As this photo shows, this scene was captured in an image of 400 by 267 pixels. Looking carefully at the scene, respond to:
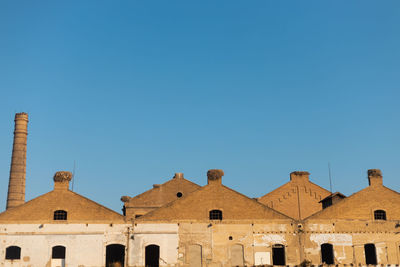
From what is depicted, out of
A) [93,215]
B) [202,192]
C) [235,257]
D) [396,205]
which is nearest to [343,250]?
[396,205]

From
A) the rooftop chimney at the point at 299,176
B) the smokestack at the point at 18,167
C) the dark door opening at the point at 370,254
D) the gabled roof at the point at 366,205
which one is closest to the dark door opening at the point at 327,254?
the gabled roof at the point at 366,205

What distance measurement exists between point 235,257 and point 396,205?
12.2m

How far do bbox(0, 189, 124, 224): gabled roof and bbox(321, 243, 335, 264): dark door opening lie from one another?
552 inches

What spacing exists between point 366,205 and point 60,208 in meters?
21.1

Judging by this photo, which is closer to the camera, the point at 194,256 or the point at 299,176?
the point at 194,256

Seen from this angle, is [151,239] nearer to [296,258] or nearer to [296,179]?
[296,258]

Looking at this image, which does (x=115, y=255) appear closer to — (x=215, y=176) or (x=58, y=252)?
(x=58, y=252)

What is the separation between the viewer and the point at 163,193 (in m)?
43.3

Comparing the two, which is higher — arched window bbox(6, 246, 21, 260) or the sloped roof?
the sloped roof

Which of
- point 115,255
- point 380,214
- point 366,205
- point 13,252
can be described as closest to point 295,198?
point 366,205

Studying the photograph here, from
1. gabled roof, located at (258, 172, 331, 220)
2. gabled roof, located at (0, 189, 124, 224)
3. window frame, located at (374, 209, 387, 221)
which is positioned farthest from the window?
window frame, located at (374, 209, 387, 221)

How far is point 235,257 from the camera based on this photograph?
101 feet

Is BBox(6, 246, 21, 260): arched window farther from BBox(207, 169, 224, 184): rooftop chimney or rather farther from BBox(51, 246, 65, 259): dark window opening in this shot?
BBox(207, 169, 224, 184): rooftop chimney

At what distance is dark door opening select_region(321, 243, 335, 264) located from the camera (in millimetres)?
31641
